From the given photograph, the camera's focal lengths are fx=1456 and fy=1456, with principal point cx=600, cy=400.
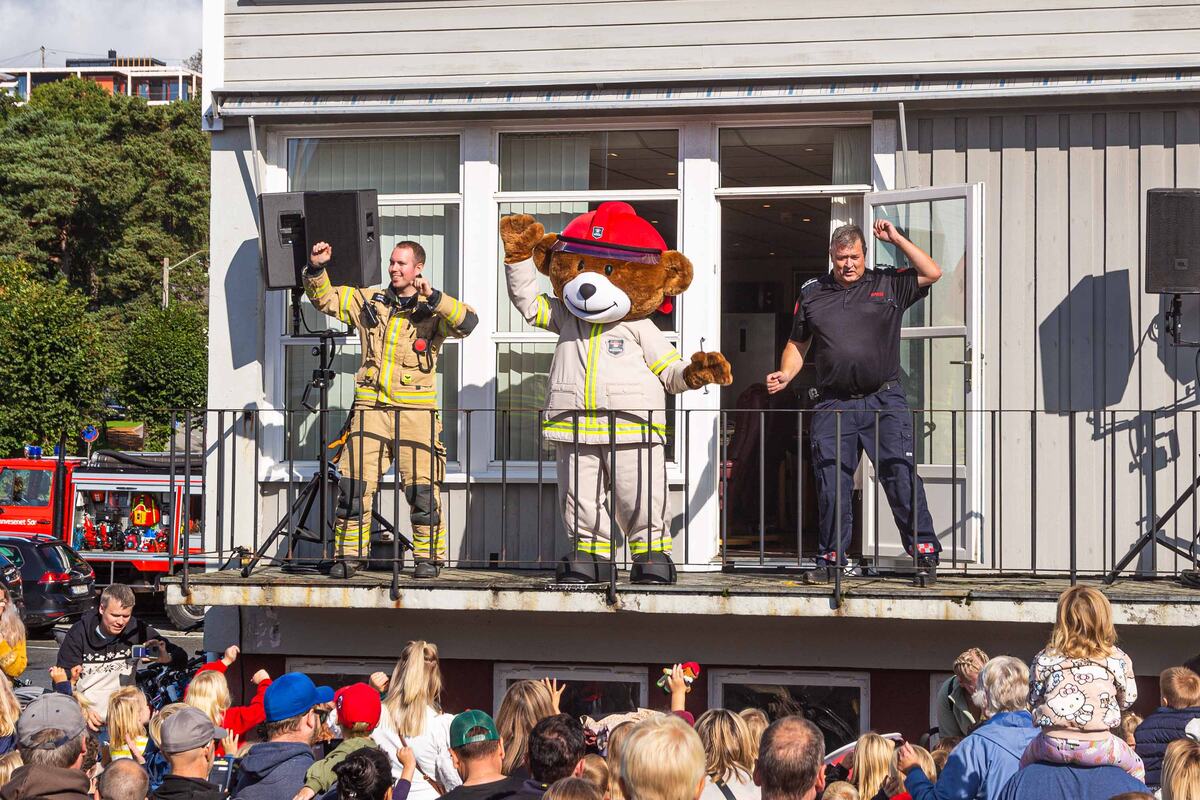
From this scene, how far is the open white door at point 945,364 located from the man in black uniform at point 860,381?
32cm

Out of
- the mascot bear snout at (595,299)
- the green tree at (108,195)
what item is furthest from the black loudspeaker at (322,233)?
the green tree at (108,195)

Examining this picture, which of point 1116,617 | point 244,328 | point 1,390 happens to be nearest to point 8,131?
point 1,390

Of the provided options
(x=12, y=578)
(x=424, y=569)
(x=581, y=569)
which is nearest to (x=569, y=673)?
(x=581, y=569)

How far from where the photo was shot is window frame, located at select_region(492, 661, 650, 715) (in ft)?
29.0

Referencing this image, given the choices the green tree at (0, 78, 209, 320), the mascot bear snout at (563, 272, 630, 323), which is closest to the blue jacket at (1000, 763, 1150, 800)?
the mascot bear snout at (563, 272, 630, 323)

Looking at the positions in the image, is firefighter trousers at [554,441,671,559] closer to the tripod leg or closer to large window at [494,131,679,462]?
large window at [494,131,679,462]

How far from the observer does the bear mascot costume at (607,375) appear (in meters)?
8.05

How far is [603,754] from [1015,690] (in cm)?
173

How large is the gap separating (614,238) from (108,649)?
140 inches

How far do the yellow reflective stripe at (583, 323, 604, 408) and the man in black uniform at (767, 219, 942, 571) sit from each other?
102 centimetres

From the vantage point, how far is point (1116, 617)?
764cm

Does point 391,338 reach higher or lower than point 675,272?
lower

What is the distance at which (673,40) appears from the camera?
914 cm

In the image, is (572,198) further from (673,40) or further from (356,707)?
(356,707)
